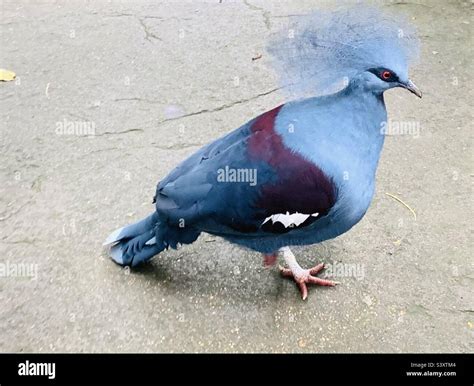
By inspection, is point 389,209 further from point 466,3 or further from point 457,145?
point 466,3

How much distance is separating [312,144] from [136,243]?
874 mm

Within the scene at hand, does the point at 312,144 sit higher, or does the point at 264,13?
the point at 312,144

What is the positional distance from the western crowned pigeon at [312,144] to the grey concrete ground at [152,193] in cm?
39

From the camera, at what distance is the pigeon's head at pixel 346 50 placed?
185cm

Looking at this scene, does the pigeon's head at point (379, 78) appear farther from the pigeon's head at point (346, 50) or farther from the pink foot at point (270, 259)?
the pink foot at point (270, 259)

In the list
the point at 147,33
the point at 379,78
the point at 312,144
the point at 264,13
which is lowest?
the point at 147,33

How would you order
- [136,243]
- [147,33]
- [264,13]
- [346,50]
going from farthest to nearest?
1. [264,13]
2. [147,33]
3. [136,243]
4. [346,50]

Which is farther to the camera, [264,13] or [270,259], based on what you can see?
[264,13]

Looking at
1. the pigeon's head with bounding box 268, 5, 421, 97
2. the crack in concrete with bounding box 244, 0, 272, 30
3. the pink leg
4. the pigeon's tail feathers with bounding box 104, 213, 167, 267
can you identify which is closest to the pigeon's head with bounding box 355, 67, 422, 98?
the pigeon's head with bounding box 268, 5, 421, 97

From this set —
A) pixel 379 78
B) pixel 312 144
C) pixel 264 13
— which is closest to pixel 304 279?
pixel 312 144

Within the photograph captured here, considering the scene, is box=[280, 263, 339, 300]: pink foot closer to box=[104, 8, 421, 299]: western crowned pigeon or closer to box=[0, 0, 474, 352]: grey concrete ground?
box=[0, 0, 474, 352]: grey concrete ground

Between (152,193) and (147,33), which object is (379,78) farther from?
(147,33)

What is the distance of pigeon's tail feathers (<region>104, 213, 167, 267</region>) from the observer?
2186 millimetres

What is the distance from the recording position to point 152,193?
2729 millimetres
